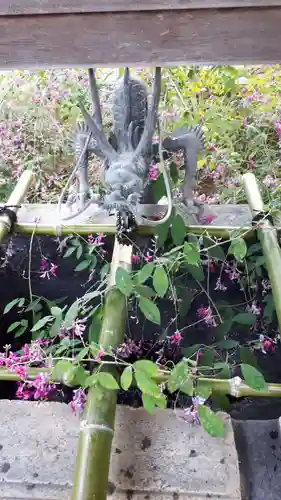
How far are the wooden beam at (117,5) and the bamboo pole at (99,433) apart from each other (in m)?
0.53

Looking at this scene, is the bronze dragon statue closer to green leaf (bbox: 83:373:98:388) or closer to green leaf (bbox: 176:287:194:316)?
green leaf (bbox: 176:287:194:316)

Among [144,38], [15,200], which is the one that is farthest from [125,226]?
[144,38]

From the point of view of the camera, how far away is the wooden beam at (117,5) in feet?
2.02

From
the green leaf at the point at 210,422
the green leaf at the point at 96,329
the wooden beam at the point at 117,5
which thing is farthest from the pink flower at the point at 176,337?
the wooden beam at the point at 117,5

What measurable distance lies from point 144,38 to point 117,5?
58 millimetres

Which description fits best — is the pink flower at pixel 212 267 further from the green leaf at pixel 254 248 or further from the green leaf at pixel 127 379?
the green leaf at pixel 127 379

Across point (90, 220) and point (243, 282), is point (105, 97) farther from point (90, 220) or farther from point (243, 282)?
point (243, 282)

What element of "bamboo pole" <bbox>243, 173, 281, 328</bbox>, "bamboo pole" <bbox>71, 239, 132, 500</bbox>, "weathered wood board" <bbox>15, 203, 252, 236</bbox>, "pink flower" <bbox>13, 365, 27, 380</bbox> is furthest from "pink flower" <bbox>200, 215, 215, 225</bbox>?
"pink flower" <bbox>13, 365, 27, 380</bbox>

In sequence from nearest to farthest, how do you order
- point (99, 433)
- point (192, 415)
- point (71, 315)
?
point (99, 433), point (192, 415), point (71, 315)

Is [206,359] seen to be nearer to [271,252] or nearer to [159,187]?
[271,252]

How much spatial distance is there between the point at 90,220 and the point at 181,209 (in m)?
0.25

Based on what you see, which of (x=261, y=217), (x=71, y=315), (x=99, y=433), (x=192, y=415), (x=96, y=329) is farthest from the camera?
(x=261, y=217)

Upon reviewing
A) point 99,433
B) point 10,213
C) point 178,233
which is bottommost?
point 99,433

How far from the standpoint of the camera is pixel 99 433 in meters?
0.73
